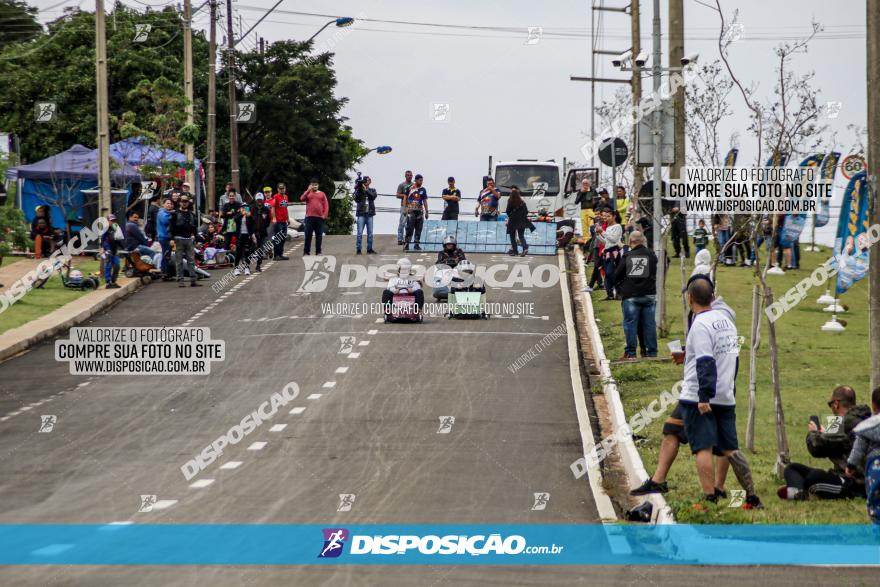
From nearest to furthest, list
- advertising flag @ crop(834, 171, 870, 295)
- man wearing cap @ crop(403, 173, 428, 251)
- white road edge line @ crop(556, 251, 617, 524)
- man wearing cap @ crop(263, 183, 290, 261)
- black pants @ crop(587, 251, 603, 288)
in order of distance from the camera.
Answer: white road edge line @ crop(556, 251, 617, 524) → advertising flag @ crop(834, 171, 870, 295) → black pants @ crop(587, 251, 603, 288) → man wearing cap @ crop(263, 183, 290, 261) → man wearing cap @ crop(403, 173, 428, 251)

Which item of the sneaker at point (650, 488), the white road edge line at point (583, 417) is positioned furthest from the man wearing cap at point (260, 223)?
the sneaker at point (650, 488)

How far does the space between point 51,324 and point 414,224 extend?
14799mm

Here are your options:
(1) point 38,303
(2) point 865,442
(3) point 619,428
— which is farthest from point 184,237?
(2) point 865,442

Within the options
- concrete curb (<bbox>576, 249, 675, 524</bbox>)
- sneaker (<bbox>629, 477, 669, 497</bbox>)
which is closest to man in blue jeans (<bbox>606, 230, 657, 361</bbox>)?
concrete curb (<bbox>576, 249, 675, 524</bbox>)

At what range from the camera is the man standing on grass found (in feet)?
42.2

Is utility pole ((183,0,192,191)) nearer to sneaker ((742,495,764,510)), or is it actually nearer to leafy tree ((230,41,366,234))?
leafy tree ((230,41,366,234))

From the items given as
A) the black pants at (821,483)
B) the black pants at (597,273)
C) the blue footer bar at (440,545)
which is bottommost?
the blue footer bar at (440,545)

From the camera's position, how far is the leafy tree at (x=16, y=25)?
7625 cm

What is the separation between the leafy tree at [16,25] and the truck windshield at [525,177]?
3860 centimetres

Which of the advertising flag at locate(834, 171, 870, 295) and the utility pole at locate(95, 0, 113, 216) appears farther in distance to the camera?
the utility pole at locate(95, 0, 113, 216)

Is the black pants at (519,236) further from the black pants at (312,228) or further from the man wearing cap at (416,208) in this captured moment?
the black pants at (312,228)

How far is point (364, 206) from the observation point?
3925 cm

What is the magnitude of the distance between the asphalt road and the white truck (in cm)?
1611

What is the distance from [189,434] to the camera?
17953 mm
